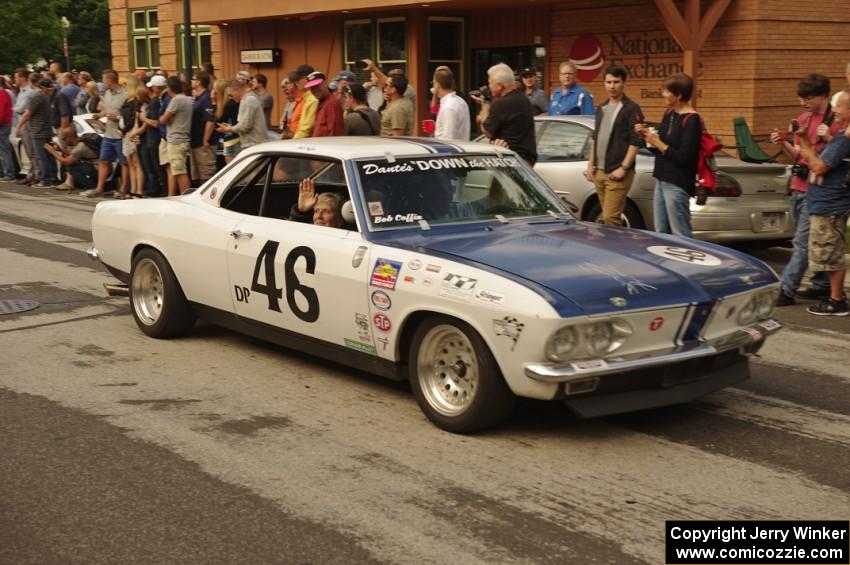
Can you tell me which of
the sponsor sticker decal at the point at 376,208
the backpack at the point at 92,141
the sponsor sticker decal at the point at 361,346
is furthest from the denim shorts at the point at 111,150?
the sponsor sticker decal at the point at 361,346

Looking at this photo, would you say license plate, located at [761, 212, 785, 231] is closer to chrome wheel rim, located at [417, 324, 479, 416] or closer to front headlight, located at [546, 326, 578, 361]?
chrome wheel rim, located at [417, 324, 479, 416]

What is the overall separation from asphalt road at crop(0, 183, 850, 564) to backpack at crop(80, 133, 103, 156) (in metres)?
12.6

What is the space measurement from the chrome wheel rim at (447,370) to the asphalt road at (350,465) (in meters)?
0.17

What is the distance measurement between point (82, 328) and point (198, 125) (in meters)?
7.87

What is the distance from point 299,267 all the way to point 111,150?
1285 cm

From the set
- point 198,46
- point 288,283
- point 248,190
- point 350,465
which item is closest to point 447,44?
point 198,46

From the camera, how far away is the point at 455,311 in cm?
538

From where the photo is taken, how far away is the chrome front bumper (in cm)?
507

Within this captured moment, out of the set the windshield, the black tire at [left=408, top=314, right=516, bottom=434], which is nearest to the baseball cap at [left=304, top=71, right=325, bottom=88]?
the windshield

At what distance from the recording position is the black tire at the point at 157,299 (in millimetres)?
7523

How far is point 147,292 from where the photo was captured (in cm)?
786

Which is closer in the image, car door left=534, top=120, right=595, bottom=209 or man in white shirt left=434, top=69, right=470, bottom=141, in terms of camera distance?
man in white shirt left=434, top=69, right=470, bottom=141

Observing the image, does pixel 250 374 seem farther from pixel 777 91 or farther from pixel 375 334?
→ pixel 777 91

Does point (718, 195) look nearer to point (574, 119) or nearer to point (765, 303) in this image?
point (574, 119)
